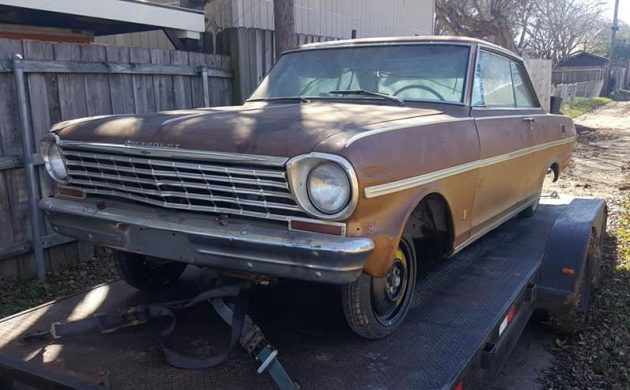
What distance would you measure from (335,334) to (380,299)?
0.96ft

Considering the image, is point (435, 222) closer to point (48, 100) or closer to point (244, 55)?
point (48, 100)

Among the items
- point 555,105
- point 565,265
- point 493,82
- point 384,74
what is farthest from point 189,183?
point 555,105

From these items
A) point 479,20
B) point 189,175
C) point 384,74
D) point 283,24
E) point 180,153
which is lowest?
point 189,175

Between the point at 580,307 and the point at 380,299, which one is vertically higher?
the point at 380,299

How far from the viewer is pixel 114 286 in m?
3.51

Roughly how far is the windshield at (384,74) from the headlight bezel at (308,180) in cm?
142

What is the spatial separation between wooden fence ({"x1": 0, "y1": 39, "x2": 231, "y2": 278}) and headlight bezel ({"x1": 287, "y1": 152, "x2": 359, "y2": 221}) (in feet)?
10.1

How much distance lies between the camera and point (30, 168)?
15.5 ft

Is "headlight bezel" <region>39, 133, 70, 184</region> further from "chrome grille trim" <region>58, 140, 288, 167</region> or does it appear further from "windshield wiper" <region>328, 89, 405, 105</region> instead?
"windshield wiper" <region>328, 89, 405, 105</region>

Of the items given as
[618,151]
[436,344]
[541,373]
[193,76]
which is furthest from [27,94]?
[618,151]

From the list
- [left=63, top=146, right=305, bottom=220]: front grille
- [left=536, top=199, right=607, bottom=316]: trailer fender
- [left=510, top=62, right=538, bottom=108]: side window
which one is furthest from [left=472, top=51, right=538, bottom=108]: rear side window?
[left=63, top=146, right=305, bottom=220]: front grille

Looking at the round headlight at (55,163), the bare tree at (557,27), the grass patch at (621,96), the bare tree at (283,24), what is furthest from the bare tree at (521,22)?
the round headlight at (55,163)

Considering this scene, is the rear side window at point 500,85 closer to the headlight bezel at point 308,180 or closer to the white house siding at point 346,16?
the headlight bezel at point 308,180

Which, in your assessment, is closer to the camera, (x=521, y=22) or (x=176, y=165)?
(x=176, y=165)
